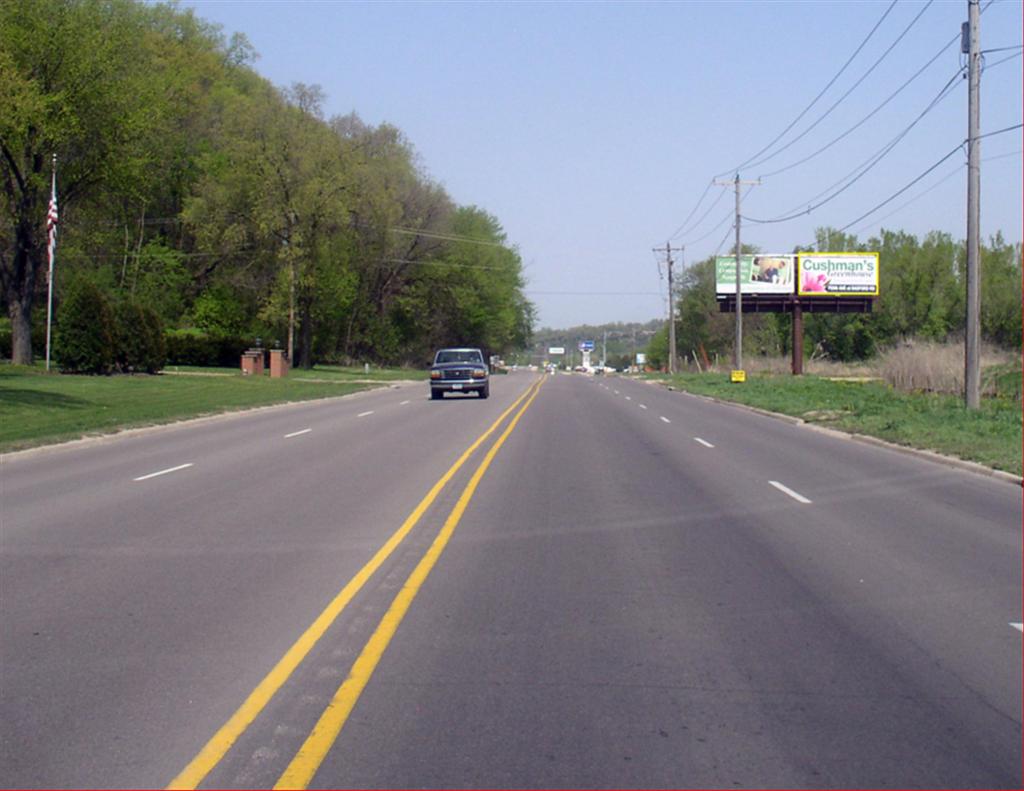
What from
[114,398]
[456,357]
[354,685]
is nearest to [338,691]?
[354,685]

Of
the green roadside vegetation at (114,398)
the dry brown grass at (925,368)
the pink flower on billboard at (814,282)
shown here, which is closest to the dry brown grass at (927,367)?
the dry brown grass at (925,368)

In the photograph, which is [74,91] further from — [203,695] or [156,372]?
[203,695]

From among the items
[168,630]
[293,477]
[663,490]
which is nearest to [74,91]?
[293,477]

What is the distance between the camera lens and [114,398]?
35.2 metres

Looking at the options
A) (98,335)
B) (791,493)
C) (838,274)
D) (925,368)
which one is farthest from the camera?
(838,274)

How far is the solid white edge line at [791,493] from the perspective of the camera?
14719 millimetres

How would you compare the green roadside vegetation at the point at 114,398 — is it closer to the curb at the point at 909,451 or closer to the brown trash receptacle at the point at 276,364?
the brown trash receptacle at the point at 276,364

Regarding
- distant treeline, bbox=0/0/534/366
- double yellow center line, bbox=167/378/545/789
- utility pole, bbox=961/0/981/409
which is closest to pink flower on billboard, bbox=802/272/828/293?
distant treeline, bbox=0/0/534/366

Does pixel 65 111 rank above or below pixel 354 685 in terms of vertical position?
above

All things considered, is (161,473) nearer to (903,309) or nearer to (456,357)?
(456,357)

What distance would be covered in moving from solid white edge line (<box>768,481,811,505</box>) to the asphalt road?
0.10 m

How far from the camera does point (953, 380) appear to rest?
37.8m

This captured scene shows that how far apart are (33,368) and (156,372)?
5863 mm

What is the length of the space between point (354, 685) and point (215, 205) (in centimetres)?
5985
